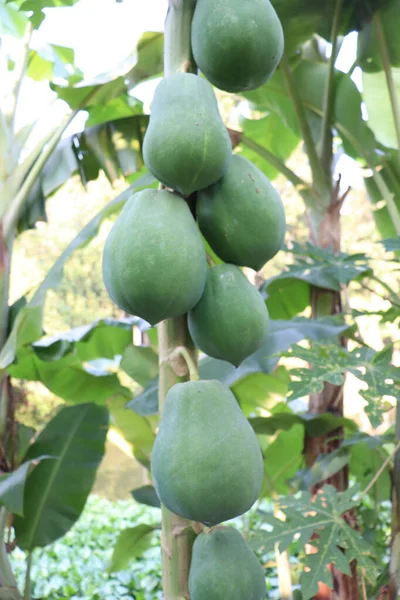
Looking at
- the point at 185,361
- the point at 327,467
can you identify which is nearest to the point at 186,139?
the point at 185,361

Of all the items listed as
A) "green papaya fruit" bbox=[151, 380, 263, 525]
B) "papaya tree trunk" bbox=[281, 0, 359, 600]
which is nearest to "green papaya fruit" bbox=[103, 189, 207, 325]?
"green papaya fruit" bbox=[151, 380, 263, 525]

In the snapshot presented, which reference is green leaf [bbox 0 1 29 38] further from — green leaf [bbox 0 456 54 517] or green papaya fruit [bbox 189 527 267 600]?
green papaya fruit [bbox 189 527 267 600]

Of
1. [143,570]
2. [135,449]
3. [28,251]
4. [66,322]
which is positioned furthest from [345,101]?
[28,251]

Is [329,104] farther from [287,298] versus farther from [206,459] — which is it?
[206,459]

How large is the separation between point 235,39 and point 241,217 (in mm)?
204

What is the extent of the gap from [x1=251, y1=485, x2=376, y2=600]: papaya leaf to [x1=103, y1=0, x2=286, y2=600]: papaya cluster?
13.5 inches

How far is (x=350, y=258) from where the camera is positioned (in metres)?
1.41

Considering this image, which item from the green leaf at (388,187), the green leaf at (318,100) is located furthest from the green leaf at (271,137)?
the green leaf at (388,187)

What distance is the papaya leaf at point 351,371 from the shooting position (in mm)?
1037

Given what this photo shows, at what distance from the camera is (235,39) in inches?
27.2

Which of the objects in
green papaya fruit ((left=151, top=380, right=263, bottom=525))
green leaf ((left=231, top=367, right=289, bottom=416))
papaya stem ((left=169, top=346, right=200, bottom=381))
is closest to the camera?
green papaya fruit ((left=151, top=380, right=263, bottom=525))

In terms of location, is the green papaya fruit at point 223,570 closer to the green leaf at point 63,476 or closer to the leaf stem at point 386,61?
the green leaf at point 63,476

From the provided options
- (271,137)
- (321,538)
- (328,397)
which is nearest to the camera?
(321,538)

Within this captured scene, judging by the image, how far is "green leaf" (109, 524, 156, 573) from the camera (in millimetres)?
2045
